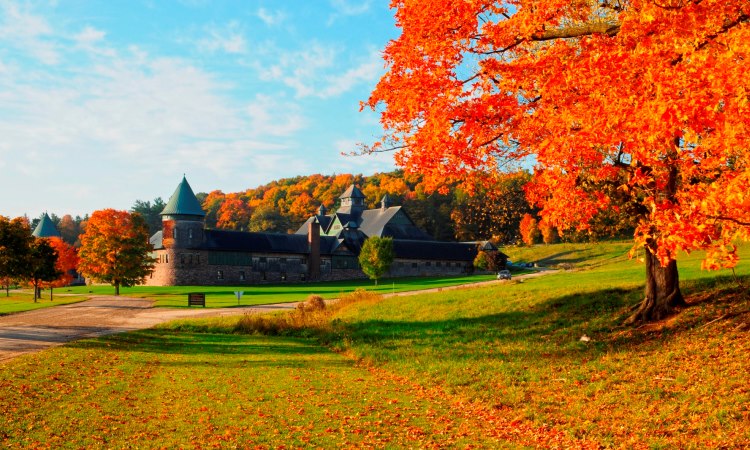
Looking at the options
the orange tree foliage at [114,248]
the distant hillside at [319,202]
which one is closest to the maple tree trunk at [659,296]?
the orange tree foliage at [114,248]

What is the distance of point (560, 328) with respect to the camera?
15453mm

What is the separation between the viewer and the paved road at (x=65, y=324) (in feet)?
65.5

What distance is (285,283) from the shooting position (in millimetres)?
73250

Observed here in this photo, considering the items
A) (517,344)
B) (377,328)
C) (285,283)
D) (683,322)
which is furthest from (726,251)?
(285,283)

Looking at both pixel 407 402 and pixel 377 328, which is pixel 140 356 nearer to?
pixel 377 328

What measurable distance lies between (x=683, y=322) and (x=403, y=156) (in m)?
7.29

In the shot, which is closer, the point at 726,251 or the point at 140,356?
the point at 726,251

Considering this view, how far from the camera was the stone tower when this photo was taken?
69688 millimetres

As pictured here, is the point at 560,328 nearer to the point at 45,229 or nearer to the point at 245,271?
the point at 245,271

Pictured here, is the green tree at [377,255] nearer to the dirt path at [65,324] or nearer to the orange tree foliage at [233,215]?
the dirt path at [65,324]

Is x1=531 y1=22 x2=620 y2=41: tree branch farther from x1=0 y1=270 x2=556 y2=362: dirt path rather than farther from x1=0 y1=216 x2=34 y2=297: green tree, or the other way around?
x1=0 y1=216 x2=34 y2=297: green tree

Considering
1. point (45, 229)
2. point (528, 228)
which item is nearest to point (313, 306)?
point (528, 228)

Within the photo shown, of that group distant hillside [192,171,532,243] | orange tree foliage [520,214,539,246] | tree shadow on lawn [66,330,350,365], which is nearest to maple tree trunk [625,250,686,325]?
tree shadow on lawn [66,330,350,365]

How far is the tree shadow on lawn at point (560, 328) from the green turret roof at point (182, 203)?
54.0 meters
